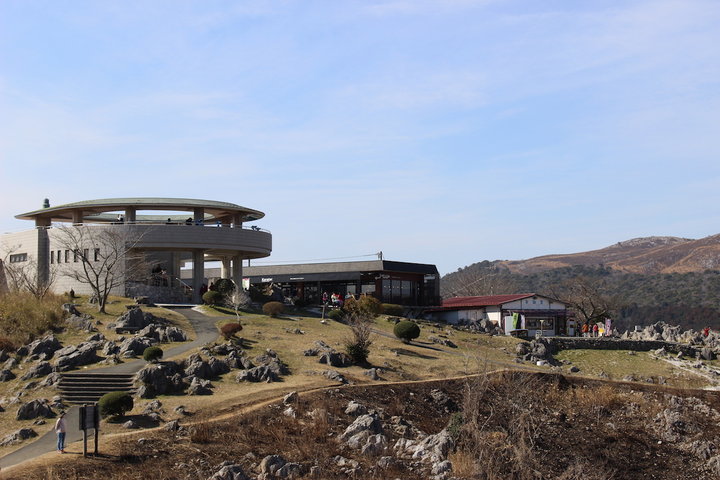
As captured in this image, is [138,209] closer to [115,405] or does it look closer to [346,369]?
[346,369]

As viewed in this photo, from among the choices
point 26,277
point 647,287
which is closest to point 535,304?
point 26,277

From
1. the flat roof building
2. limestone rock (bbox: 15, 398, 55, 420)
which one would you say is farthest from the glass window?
limestone rock (bbox: 15, 398, 55, 420)

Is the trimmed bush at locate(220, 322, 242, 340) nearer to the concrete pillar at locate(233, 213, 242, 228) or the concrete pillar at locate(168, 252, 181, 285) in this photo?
the concrete pillar at locate(233, 213, 242, 228)

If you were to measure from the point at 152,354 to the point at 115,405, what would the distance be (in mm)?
8427

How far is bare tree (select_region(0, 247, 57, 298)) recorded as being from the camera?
2298 inches

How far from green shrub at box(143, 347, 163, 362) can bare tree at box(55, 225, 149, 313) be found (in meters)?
21.6

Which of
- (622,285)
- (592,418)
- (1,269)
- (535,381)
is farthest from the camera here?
(622,285)

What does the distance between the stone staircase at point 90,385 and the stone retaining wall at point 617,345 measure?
36.6m

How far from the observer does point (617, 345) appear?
64.6 metres

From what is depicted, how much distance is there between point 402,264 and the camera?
81.1 metres

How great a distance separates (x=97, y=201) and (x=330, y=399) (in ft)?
129

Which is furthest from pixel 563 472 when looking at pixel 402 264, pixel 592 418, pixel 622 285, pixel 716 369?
pixel 622 285

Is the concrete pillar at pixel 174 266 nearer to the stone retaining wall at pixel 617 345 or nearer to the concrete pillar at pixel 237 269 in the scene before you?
the concrete pillar at pixel 237 269

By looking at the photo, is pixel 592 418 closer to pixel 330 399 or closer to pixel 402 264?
pixel 330 399
